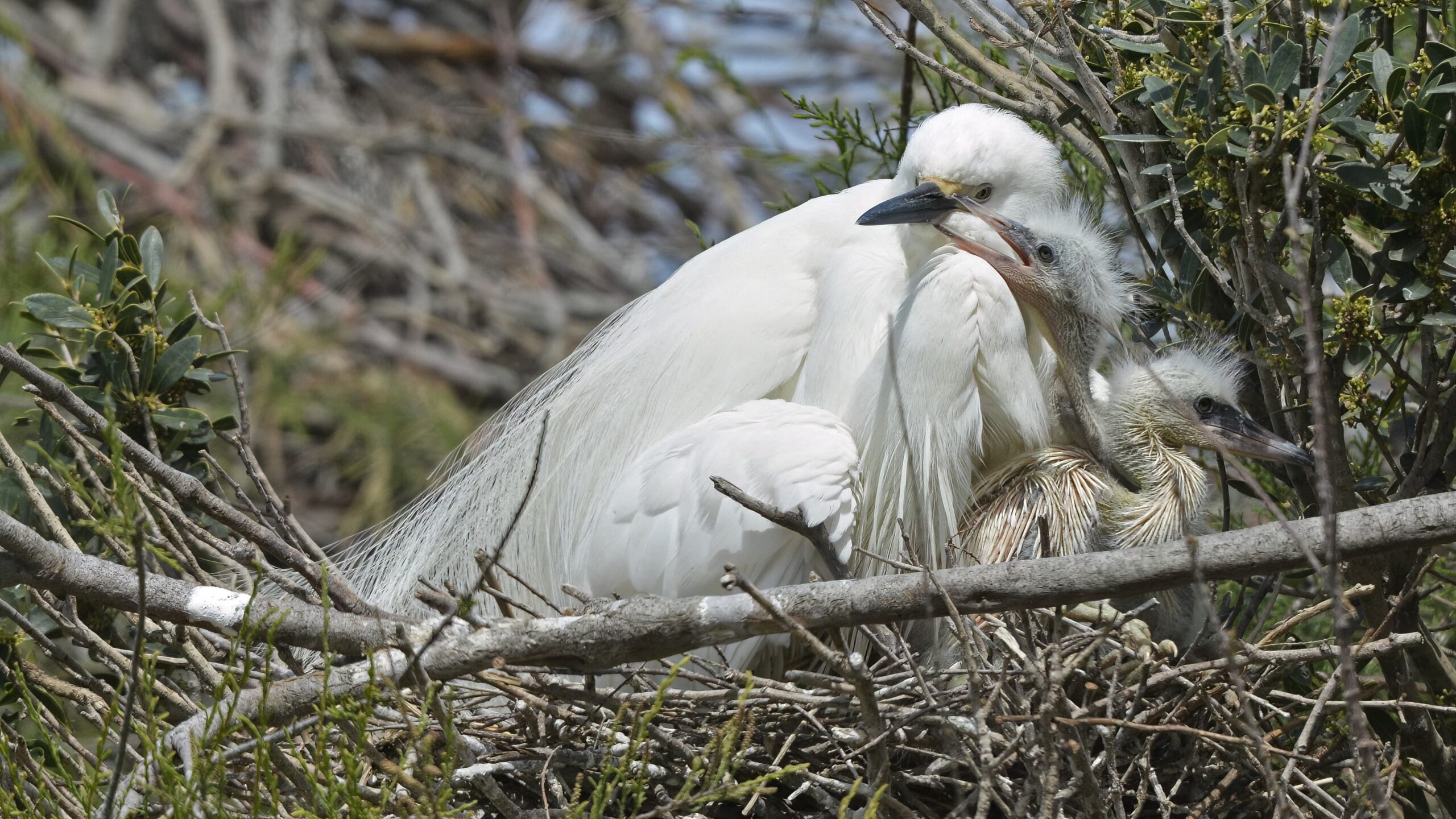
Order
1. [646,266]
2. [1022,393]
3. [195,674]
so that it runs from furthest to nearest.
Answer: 1. [646,266]
2. [1022,393]
3. [195,674]

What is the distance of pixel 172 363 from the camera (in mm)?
1884

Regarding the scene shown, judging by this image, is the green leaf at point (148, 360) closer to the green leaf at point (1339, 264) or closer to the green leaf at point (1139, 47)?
the green leaf at point (1139, 47)

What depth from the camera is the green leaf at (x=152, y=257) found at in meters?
1.93

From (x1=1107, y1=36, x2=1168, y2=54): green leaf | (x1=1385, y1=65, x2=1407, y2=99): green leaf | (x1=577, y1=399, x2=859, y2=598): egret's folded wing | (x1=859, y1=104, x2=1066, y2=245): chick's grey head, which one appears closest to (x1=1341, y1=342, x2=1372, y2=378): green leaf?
(x1=1385, y1=65, x2=1407, y2=99): green leaf

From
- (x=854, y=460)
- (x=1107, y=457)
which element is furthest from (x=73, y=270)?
(x=1107, y=457)

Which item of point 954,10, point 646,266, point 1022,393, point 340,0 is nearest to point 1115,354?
point 1022,393

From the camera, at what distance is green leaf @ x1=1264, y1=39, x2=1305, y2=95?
1.40 meters

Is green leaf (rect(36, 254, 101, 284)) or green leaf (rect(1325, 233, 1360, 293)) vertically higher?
green leaf (rect(36, 254, 101, 284))

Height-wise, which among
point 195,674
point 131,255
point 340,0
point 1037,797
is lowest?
point 1037,797

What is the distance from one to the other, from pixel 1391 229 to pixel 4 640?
1671 millimetres

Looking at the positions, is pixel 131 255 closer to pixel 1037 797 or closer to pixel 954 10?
pixel 1037 797

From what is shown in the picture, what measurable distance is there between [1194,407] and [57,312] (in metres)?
1.58

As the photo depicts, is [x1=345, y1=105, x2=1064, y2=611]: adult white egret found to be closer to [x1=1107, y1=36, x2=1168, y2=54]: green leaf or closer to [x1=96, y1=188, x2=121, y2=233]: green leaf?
[x1=1107, y1=36, x2=1168, y2=54]: green leaf

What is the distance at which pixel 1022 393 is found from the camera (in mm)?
1872
